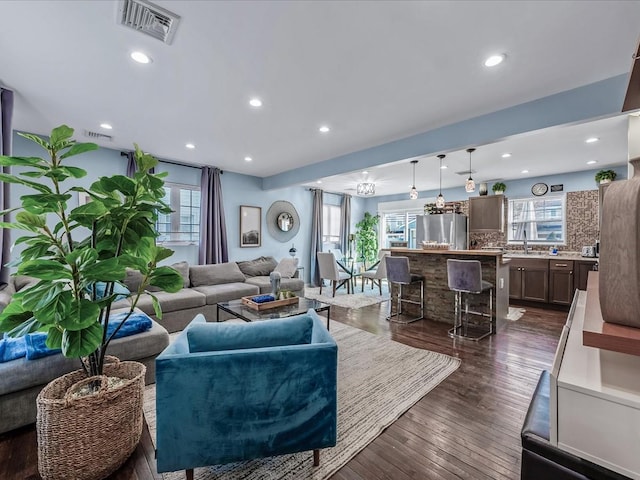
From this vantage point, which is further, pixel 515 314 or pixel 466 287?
pixel 515 314

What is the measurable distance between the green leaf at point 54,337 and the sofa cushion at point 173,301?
6.62 ft

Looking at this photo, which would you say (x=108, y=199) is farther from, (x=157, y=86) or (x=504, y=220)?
(x=504, y=220)

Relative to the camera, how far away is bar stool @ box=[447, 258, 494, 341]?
3.45m

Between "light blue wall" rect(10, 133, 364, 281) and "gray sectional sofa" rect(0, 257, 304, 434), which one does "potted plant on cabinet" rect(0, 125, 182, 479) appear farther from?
"light blue wall" rect(10, 133, 364, 281)

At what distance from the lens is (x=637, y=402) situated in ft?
2.48

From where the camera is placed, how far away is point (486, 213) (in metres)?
6.19

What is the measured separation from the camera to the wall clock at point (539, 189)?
5.71 metres

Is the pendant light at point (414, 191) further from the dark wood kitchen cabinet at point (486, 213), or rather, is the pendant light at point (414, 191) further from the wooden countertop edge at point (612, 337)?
the wooden countertop edge at point (612, 337)

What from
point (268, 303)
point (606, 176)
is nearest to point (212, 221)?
point (268, 303)

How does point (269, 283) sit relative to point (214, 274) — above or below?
below

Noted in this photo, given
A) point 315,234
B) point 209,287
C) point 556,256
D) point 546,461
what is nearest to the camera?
point 546,461

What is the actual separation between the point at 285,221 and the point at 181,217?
233cm

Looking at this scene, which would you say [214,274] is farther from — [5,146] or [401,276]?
[401,276]

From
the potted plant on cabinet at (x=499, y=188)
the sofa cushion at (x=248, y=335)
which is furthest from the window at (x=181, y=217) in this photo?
the potted plant on cabinet at (x=499, y=188)
